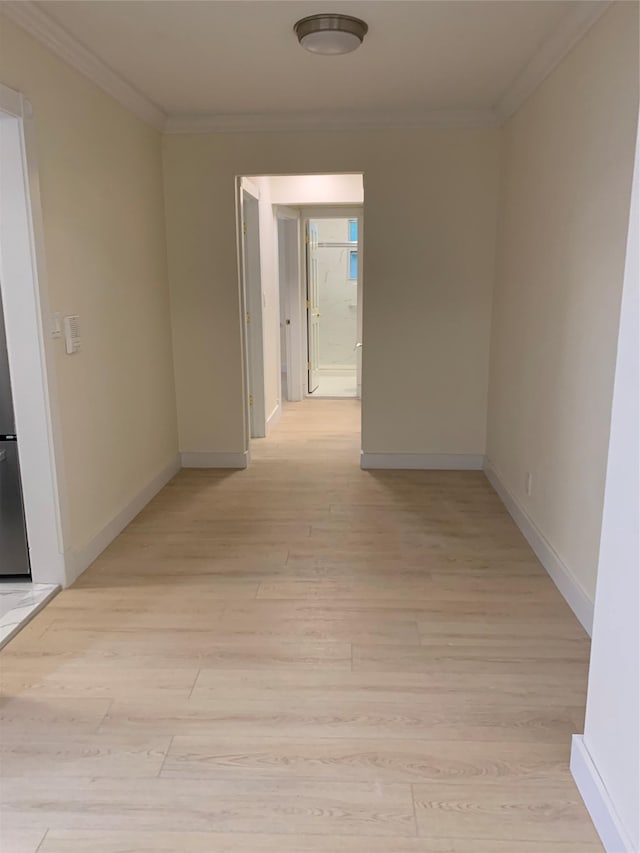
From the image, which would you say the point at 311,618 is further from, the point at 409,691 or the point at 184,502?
the point at 184,502

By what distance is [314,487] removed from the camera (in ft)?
14.4

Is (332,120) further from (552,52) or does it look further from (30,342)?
(30,342)

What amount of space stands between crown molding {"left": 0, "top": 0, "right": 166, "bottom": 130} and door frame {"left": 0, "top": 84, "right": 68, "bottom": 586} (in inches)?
11.5

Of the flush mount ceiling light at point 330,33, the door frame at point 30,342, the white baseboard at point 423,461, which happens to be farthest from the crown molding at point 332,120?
the white baseboard at point 423,461

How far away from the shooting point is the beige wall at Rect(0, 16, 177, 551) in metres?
2.77

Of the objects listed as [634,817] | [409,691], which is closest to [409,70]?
[409,691]

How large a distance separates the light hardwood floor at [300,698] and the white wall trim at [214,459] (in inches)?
46.4

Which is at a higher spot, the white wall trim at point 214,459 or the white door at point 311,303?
the white door at point 311,303

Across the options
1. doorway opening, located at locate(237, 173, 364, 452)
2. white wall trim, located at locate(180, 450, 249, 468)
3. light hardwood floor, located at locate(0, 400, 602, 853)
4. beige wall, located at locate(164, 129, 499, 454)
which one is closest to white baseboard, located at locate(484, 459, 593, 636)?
light hardwood floor, located at locate(0, 400, 602, 853)

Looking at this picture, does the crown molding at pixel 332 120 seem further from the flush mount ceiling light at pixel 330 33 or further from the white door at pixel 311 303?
the white door at pixel 311 303

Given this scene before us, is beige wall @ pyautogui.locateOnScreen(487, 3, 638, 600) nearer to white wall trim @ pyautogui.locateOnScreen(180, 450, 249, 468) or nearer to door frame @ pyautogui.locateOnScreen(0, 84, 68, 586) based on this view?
white wall trim @ pyautogui.locateOnScreen(180, 450, 249, 468)

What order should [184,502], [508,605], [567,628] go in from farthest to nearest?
[184,502] < [508,605] < [567,628]

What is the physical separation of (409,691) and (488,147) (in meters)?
3.53

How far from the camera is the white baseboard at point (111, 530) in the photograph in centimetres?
304
